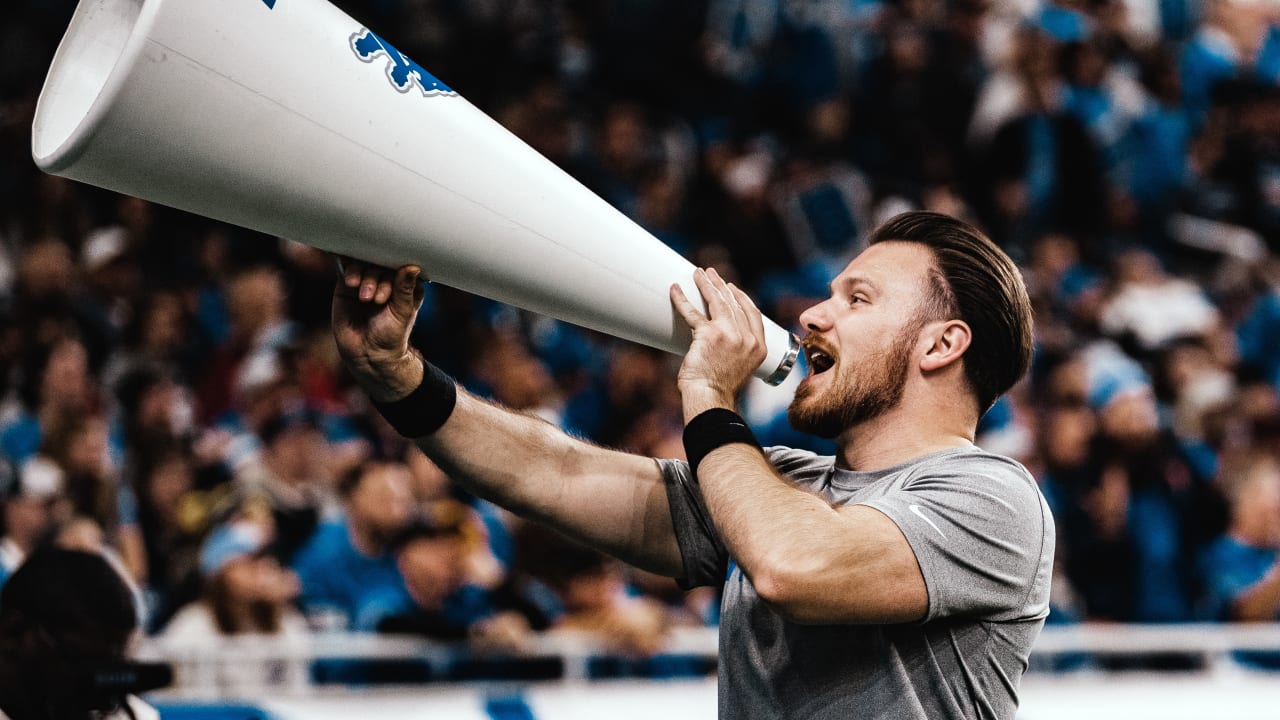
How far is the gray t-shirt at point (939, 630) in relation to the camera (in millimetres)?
1953

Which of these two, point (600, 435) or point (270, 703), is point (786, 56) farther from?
point (270, 703)

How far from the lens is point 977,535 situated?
1.96 meters

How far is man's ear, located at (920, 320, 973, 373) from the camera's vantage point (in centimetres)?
223

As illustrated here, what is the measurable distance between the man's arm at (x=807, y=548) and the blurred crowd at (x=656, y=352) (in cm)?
200

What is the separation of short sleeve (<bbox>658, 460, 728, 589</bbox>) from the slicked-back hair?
0.53m

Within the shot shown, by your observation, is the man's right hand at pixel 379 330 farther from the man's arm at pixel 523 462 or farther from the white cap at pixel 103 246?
the white cap at pixel 103 246

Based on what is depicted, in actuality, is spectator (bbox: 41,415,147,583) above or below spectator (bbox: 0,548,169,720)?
above

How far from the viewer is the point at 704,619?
17.3 feet

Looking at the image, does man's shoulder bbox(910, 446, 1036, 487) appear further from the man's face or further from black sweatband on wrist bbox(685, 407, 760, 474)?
black sweatband on wrist bbox(685, 407, 760, 474)

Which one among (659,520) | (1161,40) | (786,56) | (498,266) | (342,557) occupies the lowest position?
(659,520)

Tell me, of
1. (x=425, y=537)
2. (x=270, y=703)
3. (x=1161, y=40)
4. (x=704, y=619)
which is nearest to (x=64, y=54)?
(x=270, y=703)

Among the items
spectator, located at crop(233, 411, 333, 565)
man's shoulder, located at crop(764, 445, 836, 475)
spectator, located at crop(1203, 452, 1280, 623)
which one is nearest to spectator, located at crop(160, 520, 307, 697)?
spectator, located at crop(233, 411, 333, 565)

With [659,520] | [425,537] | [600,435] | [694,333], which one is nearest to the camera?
[694,333]

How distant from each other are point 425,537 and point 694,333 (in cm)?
246
